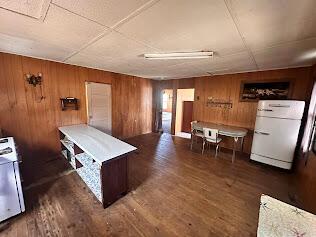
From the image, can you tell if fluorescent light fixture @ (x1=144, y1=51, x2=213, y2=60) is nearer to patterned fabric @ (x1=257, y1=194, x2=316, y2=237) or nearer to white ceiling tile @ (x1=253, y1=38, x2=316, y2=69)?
white ceiling tile @ (x1=253, y1=38, x2=316, y2=69)

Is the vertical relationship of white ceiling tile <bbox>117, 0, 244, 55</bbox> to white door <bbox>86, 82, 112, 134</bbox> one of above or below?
above

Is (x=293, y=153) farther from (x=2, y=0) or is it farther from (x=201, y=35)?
(x=2, y=0)

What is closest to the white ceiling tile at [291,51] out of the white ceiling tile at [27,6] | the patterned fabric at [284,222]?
the patterned fabric at [284,222]

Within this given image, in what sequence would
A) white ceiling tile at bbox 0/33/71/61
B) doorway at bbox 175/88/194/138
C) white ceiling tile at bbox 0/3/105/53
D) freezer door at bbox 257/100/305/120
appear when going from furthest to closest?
doorway at bbox 175/88/194/138, freezer door at bbox 257/100/305/120, white ceiling tile at bbox 0/33/71/61, white ceiling tile at bbox 0/3/105/53

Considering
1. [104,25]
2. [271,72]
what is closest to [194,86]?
[271,72]

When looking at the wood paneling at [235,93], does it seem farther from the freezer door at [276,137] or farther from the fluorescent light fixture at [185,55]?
the fluorescent light fixture at [185,55]

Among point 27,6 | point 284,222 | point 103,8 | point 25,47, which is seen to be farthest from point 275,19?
point 25,47

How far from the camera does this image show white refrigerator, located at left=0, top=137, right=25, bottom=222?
65.6 inches

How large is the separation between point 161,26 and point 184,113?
4.77 m

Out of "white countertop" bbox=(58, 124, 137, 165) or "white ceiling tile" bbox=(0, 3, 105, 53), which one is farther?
"white countertop" bbox=(58, 124, 137, 165)

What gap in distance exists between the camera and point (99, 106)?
401cm

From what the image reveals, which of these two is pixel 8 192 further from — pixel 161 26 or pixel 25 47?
pixel 161 26

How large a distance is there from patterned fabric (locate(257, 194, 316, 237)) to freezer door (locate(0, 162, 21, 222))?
2.59m

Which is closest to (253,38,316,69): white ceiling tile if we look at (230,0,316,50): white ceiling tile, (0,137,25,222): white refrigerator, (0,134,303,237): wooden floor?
(230,0,316,50): white ceiling tile
